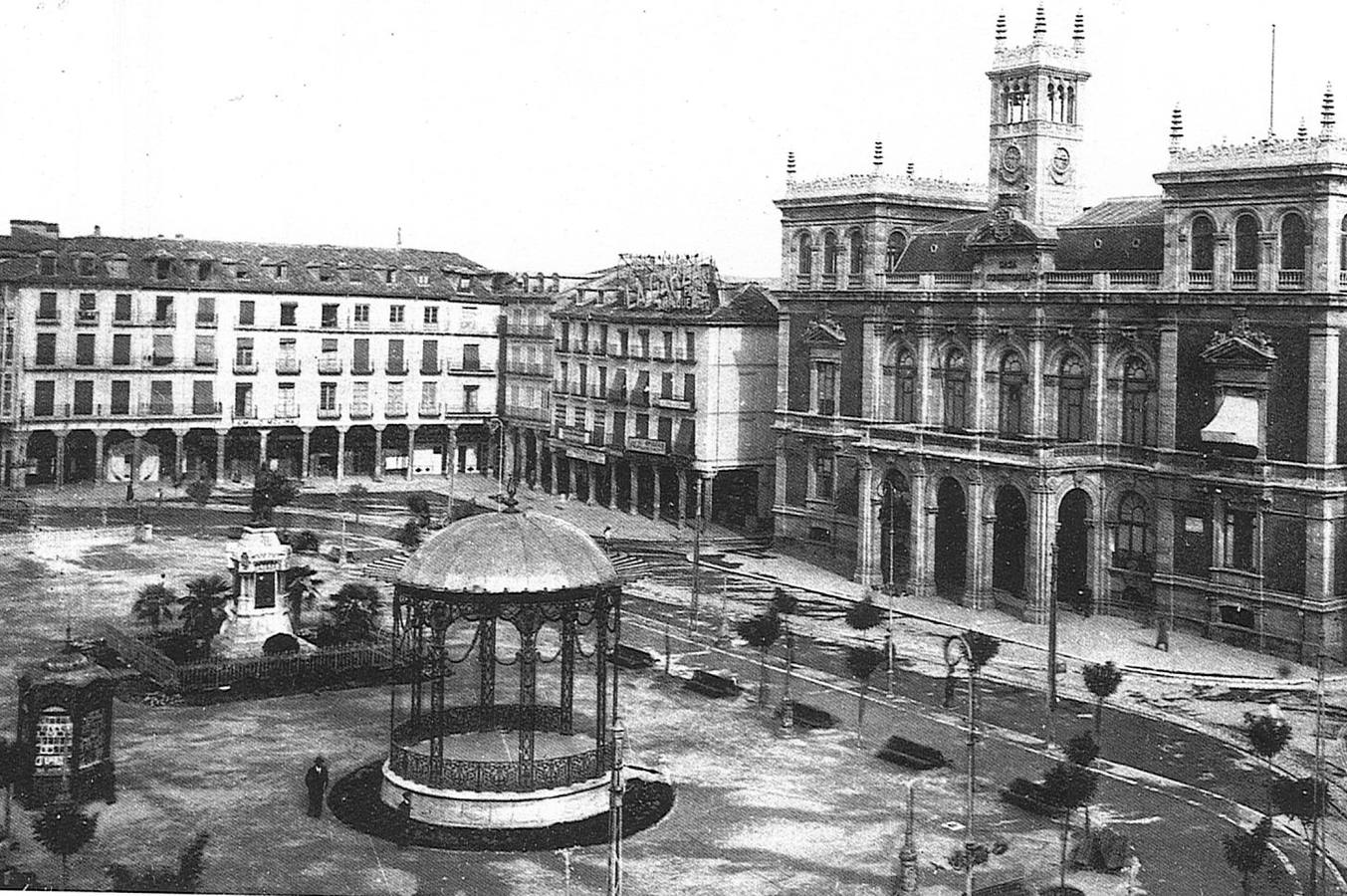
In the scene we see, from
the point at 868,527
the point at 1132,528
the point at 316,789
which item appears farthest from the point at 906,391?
the point at 316,789

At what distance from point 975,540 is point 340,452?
47290 mm

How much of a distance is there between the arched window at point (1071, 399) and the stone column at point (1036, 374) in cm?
65

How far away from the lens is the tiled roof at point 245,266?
84438 mm

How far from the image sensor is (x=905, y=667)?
47.8 m

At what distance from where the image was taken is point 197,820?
3117 centimetres

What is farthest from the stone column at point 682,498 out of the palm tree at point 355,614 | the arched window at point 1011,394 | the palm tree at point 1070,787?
the palm tree at point 1070,787

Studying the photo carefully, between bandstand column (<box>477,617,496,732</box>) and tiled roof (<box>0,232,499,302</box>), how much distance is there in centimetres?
5658

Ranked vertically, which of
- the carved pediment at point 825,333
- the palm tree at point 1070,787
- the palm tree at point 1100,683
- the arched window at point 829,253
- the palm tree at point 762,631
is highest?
the arched window at point 829,253

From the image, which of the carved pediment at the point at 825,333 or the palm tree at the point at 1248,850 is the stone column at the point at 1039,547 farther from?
the palm tree at the point at 1248,850

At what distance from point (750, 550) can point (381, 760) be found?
37.1 metres

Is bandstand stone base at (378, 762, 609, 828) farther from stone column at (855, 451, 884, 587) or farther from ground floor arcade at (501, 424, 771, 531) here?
ground floor arcade at (501, 424, 771, 531)

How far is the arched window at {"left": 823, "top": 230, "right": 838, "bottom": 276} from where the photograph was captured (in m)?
68.4

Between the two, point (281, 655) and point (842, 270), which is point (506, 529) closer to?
point (281, 655)

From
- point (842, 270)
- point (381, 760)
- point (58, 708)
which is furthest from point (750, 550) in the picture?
point (58, 708)
